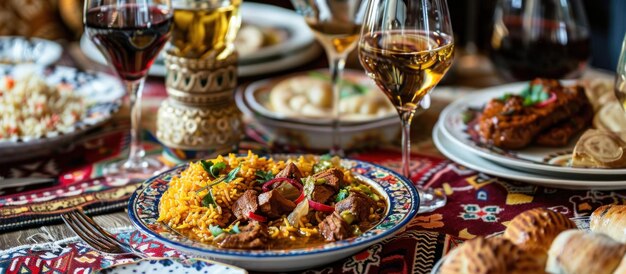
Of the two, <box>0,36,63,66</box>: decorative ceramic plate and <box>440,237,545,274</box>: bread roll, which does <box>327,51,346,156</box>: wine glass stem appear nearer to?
<box>440,237,545,274</box>: bread roll

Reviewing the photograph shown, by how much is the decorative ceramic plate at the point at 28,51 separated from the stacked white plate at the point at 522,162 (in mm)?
1295

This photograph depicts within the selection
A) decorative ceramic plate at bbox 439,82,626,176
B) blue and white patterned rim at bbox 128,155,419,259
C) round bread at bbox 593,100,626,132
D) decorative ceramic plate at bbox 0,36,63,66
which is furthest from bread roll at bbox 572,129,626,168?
decorative ceramic plate at bbox 0,36,63,66

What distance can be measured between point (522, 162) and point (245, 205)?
1.91ft

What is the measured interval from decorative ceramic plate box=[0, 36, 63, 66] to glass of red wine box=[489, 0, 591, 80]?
1.37 metres

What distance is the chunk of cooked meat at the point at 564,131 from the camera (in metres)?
1.60

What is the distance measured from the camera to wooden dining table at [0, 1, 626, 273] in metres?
1.24

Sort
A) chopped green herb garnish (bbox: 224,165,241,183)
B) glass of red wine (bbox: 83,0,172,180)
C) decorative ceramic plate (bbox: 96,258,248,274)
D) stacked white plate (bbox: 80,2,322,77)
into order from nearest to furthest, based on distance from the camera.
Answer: decorative ceramic plate (bbox: 96,258,248,274) → chopped green herb garnish (bbox: 224,165,241,183) → glass of red wine (bbox: 83,0,172,180) → stacked white plate (bbox: 80,2,322,77)

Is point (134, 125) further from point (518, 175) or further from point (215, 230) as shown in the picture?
point (518, 175)

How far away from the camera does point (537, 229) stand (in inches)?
40.6

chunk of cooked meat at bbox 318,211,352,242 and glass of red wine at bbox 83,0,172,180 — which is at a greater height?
glass of red wine at bbox 83,0,172,180

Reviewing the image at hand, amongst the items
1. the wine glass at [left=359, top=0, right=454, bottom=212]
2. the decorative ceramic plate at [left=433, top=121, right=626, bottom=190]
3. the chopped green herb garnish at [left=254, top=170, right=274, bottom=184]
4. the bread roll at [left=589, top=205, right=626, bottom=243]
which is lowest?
the decorative ceramic plate at [left=433, top=121, right=626, bottom=190]

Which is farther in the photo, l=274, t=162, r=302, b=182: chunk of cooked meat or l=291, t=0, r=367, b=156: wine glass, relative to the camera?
l=291, t=0, r=367, b=156: wine glass

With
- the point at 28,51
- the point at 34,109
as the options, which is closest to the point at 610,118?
the point at 34,109

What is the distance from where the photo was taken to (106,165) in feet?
5.65
